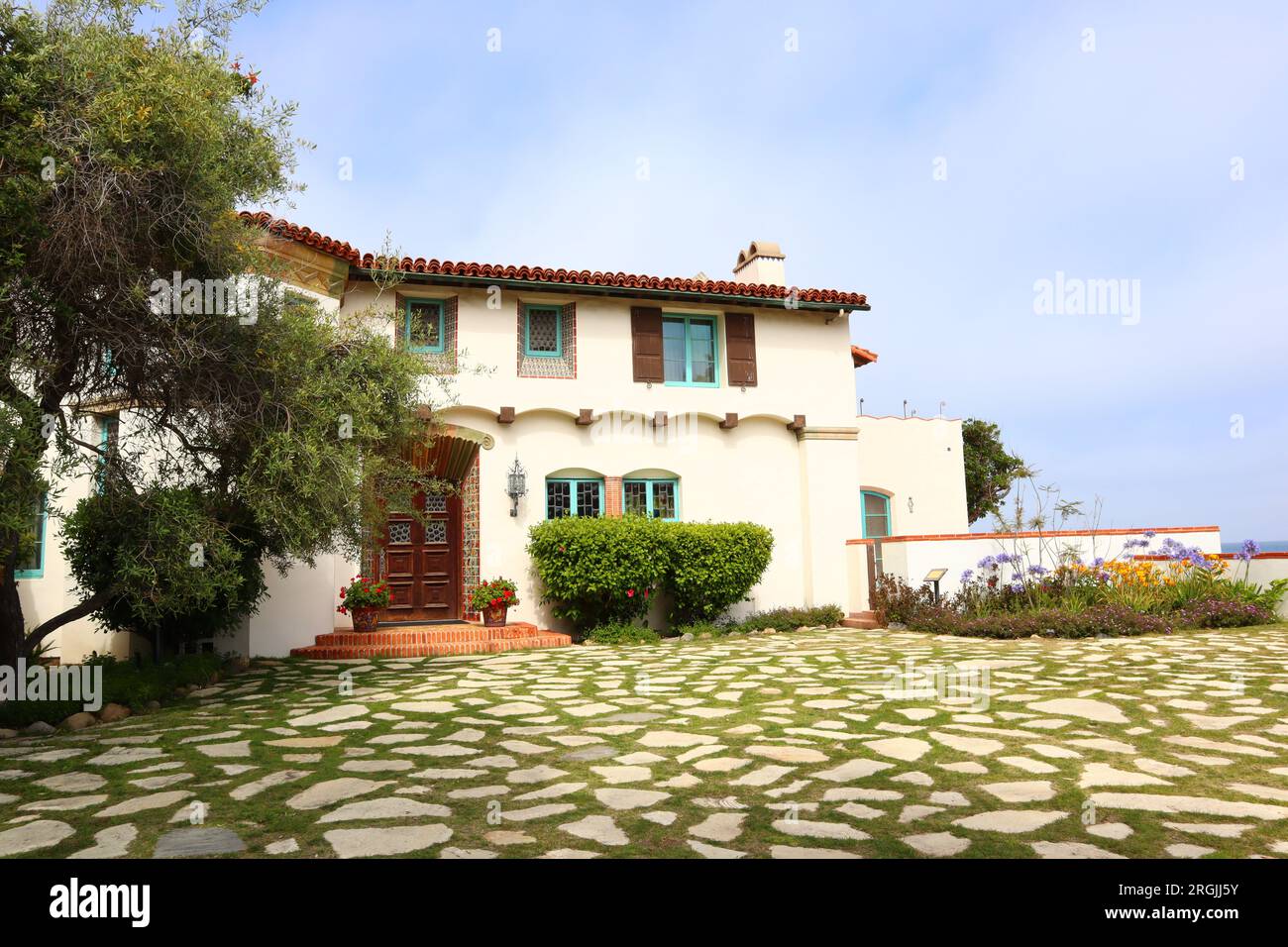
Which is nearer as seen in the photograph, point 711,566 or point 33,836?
point 33,836

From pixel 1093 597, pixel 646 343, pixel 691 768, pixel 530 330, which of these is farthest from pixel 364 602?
pixel 1093 597

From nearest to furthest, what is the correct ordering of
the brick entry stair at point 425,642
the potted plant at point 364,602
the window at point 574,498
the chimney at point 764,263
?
1. the brick entry stair at point 425,642
2. the potted plant at point 364,602
3. the window at point 574,498
4. the chimney at point 764,263

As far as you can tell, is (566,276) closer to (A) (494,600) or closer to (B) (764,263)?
(B) (764,263)

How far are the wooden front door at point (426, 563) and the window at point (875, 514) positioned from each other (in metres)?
9.53

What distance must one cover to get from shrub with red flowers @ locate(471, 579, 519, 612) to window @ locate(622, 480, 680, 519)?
2592 millimetres

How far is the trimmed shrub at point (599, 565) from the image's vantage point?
493 inches

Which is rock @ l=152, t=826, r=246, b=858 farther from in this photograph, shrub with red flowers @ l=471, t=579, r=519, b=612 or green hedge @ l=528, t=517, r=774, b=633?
green hedge @ l=528, t=517, r=774, b=633

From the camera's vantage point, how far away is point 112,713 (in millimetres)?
6906

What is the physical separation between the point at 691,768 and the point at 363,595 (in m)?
8.00

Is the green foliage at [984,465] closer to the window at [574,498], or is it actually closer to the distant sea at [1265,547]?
the distant sea at [1265,547]

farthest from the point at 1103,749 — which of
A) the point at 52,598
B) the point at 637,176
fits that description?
the point at 52,598

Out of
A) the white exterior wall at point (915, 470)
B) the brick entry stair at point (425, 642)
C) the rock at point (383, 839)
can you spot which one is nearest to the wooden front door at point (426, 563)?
the brick entry stair at point (425, 642)

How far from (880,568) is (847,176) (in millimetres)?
6805
